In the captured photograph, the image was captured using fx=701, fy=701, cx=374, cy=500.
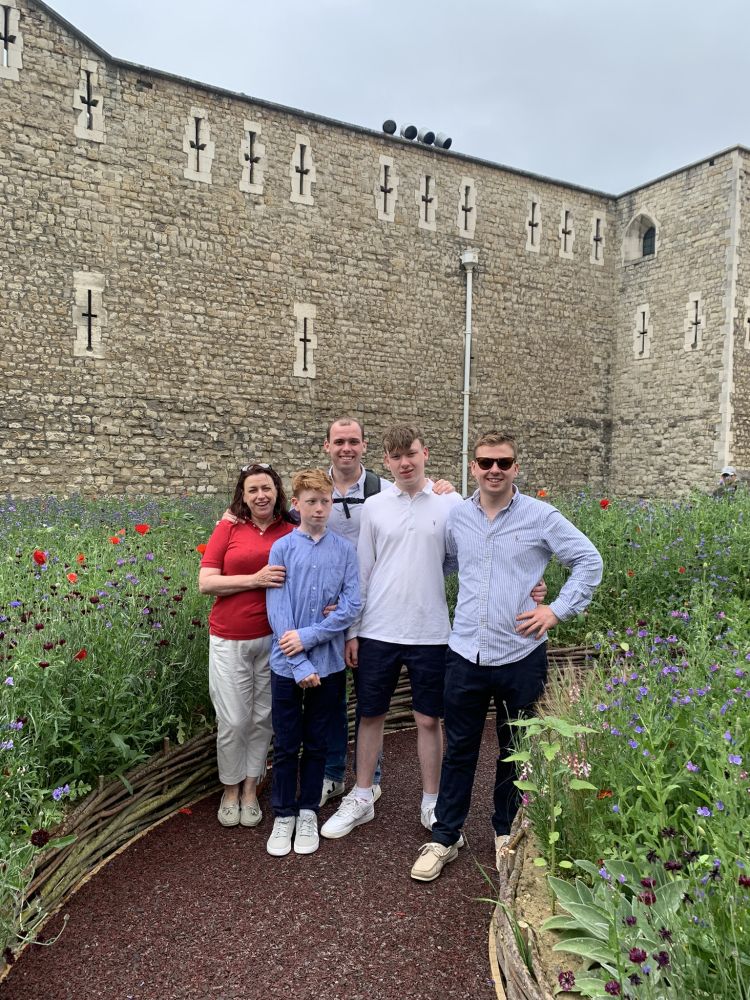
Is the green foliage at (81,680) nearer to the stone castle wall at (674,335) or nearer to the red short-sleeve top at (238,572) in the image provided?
the red short-sleeve top at (238,572)

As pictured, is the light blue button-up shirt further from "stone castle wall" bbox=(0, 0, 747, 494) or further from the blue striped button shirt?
"stone castle wall" bbox=(0, 0, 747, 494)

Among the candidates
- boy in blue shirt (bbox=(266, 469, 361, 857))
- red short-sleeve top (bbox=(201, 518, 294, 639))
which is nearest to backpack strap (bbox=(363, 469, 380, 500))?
boy in blue shirt (bbox=(266, 469, 361, 857))

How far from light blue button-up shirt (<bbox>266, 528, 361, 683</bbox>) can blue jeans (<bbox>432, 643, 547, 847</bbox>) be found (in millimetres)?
495

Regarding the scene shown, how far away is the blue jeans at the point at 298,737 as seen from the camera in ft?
9.63

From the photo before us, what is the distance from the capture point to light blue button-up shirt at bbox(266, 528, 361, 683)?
294 cm

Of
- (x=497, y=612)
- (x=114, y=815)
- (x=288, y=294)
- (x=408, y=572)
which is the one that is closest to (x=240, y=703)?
(x=114, y=815)

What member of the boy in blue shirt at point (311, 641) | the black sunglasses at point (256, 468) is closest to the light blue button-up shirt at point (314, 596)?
the boy in blue shirt at point (311, 641)

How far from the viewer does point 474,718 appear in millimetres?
2713

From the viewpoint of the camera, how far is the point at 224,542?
3119 millimetres

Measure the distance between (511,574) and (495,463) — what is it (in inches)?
16.9

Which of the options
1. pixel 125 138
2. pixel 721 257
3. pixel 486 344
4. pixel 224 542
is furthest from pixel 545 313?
pixel 224 542

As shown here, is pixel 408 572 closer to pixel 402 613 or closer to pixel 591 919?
pixel 402 613

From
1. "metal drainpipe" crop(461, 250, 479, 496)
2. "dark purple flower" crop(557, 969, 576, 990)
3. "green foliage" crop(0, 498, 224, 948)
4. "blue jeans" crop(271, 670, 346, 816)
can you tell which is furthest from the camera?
"metal drainpipe" crop(461, 250, 479, 496)

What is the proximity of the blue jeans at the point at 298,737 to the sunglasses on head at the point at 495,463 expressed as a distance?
3.70 ft
